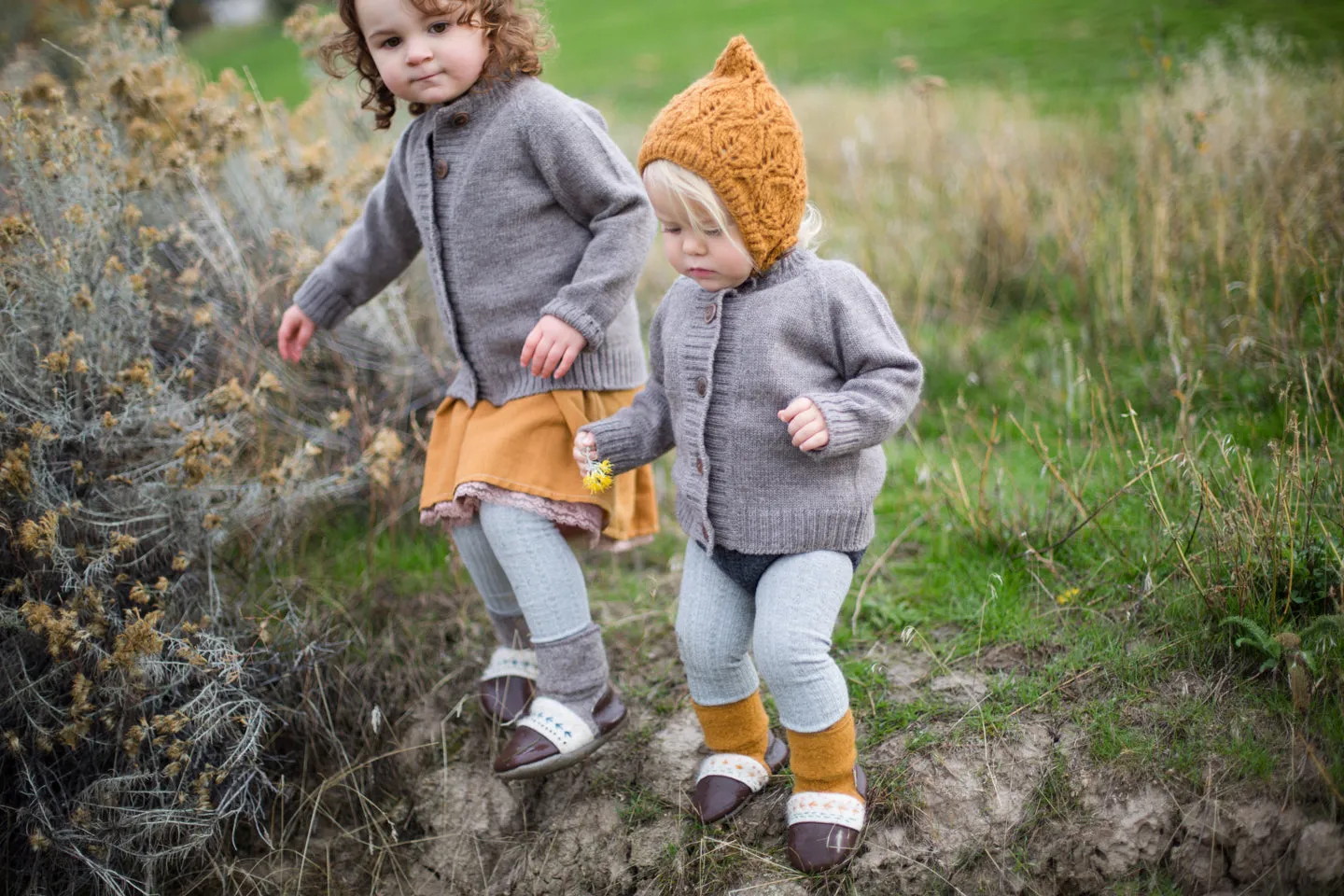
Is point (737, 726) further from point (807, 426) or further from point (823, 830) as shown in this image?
point (807, 426)

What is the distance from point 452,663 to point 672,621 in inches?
25.1

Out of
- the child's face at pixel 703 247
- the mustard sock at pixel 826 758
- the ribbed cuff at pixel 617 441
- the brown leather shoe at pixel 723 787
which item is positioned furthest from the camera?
the brown leather shoe at pixel 723 787

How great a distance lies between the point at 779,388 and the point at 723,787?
0.92 meters

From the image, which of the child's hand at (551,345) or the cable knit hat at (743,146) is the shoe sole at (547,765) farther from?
the cable knit hat at (743,146)

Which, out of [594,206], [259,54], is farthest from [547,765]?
[259,54]

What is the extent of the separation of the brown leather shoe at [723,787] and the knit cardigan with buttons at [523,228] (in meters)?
0.89

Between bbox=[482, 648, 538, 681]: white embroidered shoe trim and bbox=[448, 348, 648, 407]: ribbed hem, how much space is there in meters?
0.69

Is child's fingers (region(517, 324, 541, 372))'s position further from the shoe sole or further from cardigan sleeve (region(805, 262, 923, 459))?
Result: the shoe sole

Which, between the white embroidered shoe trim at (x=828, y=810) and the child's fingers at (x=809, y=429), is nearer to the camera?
the child's fingers at (x=809, y=429)

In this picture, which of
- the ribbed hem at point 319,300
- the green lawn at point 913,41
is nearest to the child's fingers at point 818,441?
the ribbed hem at point 319,300

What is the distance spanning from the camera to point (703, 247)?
1864 millimetres

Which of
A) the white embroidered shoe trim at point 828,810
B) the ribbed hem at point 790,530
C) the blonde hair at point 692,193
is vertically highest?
the blonde hair at point 692,193

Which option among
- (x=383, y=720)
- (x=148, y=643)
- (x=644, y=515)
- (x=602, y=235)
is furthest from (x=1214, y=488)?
(x=148, y=643)

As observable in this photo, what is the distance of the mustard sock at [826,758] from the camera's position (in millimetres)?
1958
